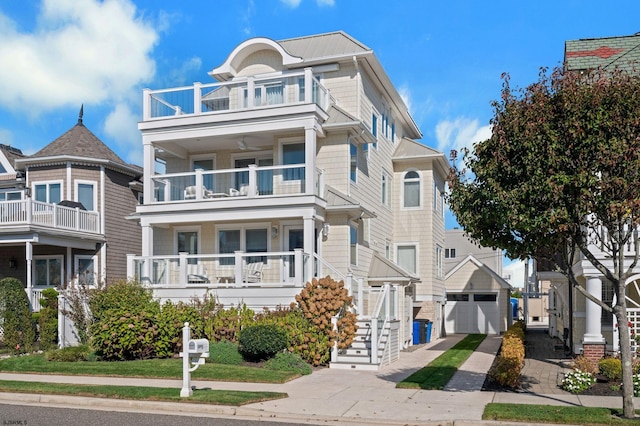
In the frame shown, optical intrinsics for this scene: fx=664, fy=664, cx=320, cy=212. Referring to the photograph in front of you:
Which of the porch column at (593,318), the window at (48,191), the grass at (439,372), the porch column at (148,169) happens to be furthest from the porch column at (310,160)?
the window at (48,191)

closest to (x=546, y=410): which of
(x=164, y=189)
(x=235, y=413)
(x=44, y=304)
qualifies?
(x=235, y=413)

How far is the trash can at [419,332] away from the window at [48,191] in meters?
16.2

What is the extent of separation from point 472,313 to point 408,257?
7.73 metres

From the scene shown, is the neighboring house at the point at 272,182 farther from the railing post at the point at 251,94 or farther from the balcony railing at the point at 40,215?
the balcony railing at the point at 40,215

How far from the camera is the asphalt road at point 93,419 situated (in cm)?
1063

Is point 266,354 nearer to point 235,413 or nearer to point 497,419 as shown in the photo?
point 235,413

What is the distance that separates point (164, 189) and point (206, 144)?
7.44 ft

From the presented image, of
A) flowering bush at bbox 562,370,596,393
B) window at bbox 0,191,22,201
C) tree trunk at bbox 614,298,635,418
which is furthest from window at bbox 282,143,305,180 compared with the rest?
window at bbox 0,191,22,201

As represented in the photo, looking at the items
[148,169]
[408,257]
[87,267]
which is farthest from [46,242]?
[408,257]

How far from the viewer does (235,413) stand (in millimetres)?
11633

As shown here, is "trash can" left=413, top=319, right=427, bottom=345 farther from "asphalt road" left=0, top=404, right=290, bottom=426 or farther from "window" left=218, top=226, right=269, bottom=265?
"asphalt road" left=0, top=404, right=290, bottom=426

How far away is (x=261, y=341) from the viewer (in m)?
17.3

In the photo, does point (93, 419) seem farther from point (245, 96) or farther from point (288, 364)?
point (245, 96)

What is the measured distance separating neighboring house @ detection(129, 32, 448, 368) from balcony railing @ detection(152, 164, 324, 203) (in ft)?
0.14
